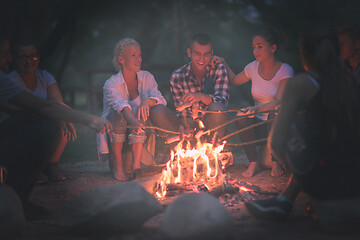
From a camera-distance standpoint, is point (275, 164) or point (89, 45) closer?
point (275, 164)

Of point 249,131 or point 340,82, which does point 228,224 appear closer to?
point 340,82

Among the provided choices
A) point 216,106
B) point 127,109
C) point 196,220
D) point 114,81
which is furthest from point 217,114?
point 196,220

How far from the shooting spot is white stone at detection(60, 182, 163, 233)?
8.71 feet

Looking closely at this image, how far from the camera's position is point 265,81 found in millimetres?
4789

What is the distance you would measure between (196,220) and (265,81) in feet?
9.36

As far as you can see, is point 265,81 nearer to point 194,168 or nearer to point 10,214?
point 194,168

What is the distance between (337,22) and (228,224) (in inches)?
586

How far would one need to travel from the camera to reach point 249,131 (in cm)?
477

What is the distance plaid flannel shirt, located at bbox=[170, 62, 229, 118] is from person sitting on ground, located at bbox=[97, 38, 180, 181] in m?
0.39

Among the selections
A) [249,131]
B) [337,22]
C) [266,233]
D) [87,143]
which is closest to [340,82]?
[266,233]

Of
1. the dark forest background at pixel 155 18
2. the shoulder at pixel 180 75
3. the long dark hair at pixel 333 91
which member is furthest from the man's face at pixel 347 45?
the dark forest background at pixel 155 18

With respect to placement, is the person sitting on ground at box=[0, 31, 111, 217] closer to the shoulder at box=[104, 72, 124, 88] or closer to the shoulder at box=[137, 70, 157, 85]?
the shoulder at box=[104, 72, 124, 88]

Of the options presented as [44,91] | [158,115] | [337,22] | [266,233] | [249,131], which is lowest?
[266,233]

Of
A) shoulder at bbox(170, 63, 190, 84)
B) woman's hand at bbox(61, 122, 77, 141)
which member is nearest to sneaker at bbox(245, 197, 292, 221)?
woman's hand at bbox(61, 122, 77, 141)
